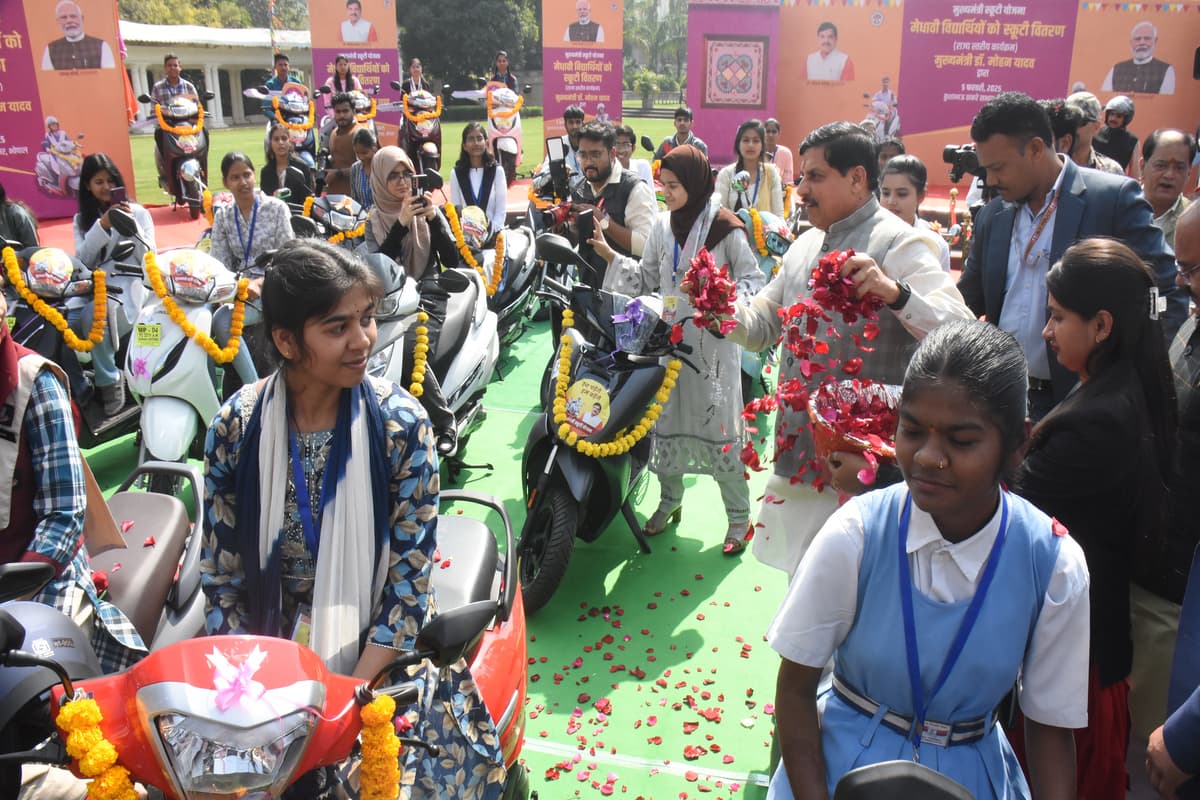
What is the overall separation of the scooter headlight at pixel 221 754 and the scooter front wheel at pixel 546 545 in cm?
234

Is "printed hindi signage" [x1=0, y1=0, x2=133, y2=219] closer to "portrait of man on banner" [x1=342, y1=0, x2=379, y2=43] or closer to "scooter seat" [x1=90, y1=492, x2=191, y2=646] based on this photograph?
"portrait of man on banner" [x1=342, y1=0, x2=379, y2=43]

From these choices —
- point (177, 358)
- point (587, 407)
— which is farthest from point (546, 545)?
point (177, 358)

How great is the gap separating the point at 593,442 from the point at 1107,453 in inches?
84.1

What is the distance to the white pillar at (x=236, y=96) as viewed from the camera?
37.0 m

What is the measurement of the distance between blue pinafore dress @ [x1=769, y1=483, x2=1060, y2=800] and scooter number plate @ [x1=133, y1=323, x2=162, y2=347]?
3.76 m

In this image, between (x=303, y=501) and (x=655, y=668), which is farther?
(x=655, y=668)

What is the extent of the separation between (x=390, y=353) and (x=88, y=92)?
10960 millimetres

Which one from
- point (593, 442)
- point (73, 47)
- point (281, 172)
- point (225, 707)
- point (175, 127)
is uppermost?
point (73, 47)

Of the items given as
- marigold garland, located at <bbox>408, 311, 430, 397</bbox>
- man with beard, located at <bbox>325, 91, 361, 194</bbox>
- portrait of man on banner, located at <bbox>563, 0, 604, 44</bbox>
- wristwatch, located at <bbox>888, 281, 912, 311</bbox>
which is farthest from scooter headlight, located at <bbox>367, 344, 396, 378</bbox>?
portrait of man on banner, located at <bbox>563, 0, 604, 44</bbox>

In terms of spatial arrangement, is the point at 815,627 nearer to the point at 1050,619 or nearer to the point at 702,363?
the point at 1050,619

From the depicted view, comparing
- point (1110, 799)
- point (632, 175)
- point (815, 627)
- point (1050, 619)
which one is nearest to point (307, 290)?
point (815, 627)

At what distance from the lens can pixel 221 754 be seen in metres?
1.34

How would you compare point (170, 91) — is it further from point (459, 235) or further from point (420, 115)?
point (459, 235)

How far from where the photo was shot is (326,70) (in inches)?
639
